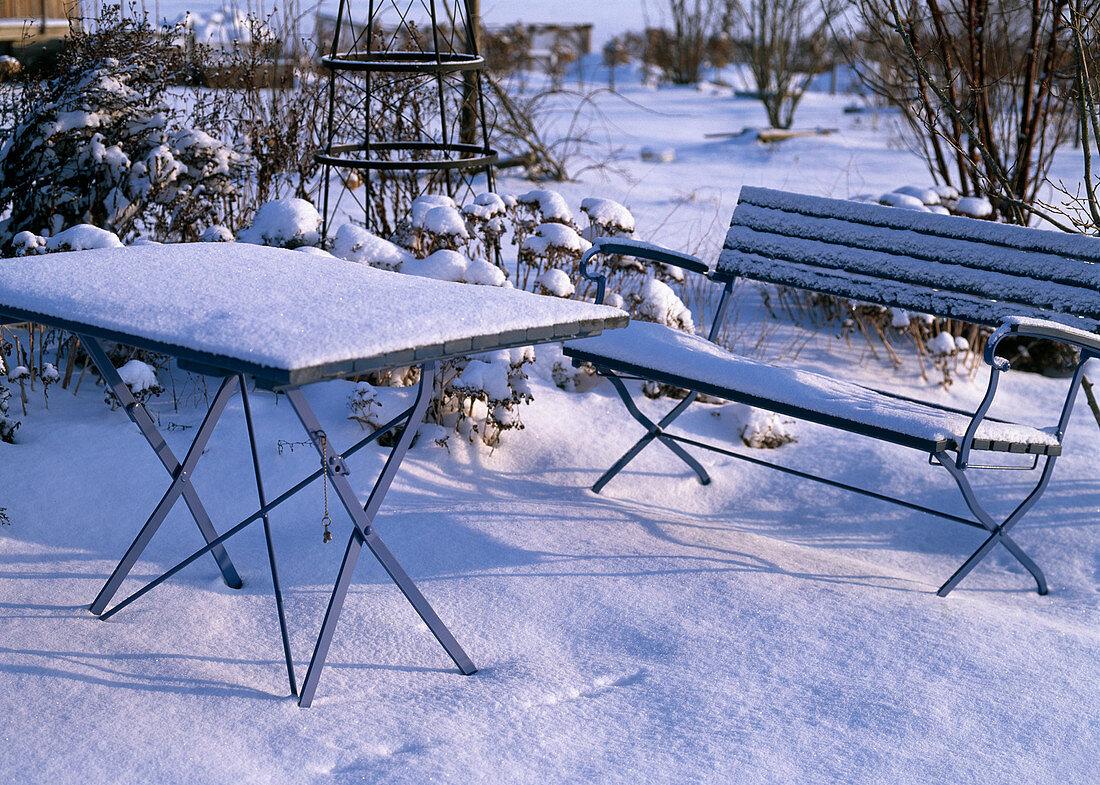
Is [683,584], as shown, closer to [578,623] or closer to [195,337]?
[578,623]

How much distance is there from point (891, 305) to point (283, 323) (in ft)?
6.84

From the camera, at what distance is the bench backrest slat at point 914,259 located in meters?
2.99

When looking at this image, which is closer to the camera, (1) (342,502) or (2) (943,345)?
(1) (342,502)

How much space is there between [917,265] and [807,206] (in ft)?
1.36

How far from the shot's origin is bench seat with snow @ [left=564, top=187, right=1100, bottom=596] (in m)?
2.56

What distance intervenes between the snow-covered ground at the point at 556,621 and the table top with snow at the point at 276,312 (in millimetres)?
716

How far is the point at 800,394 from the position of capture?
2.66 metres

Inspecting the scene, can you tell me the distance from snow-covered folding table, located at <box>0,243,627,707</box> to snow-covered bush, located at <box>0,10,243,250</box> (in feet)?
5.05

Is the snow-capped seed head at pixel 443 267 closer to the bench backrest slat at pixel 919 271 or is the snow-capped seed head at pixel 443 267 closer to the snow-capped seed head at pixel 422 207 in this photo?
the snow-capped seed head at pixel 422 207

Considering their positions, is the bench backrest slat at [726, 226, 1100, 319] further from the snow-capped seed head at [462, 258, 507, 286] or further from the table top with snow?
the table top with snow

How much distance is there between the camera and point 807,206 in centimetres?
347

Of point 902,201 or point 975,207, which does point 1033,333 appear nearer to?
point 902,201

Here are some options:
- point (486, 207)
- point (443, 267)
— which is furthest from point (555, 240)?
point (443, 267)

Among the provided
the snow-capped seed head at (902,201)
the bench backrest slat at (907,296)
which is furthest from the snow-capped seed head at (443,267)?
the snow-capped seed head at (902,201)
